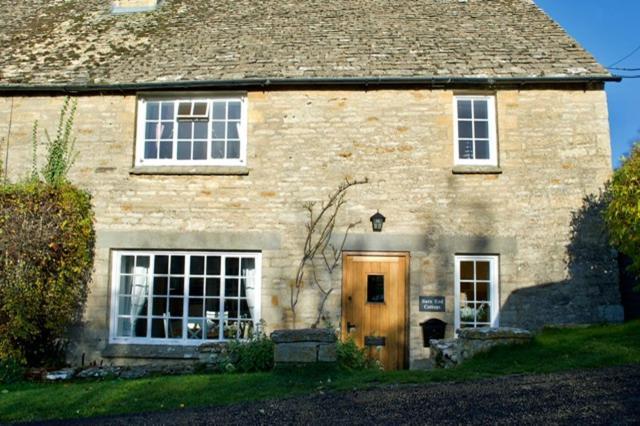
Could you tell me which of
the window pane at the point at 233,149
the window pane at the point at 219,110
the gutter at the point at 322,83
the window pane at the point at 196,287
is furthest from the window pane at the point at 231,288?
the gutter at the point at 322,83

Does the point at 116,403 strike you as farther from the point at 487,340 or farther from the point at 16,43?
the point at 16,43

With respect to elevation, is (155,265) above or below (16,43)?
below

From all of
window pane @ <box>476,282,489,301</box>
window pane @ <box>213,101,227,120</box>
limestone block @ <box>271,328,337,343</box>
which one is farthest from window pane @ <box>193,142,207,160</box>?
window pane @ <box>476,282,489,301</box>

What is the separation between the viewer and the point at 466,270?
10.8 m

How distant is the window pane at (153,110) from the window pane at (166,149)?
22.6 inches

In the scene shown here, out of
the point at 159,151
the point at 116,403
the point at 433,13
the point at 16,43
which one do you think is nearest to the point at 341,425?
the point at 116,403

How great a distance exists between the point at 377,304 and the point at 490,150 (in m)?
3.49

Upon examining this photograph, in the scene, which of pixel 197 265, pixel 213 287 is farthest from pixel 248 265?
pixel 197 265

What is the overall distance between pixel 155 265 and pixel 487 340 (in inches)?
237

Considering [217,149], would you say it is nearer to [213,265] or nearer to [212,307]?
[213,265]

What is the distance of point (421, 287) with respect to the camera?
1055 centimetres

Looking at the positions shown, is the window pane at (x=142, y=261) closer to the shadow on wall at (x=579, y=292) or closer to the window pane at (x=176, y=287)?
the window pane at (x=176, y=287)

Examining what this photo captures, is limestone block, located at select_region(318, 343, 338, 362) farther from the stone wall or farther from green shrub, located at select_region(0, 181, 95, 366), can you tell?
A: green shrub, located at select_region(0, 181, 95, 366)

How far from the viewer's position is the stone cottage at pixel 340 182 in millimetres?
10570
